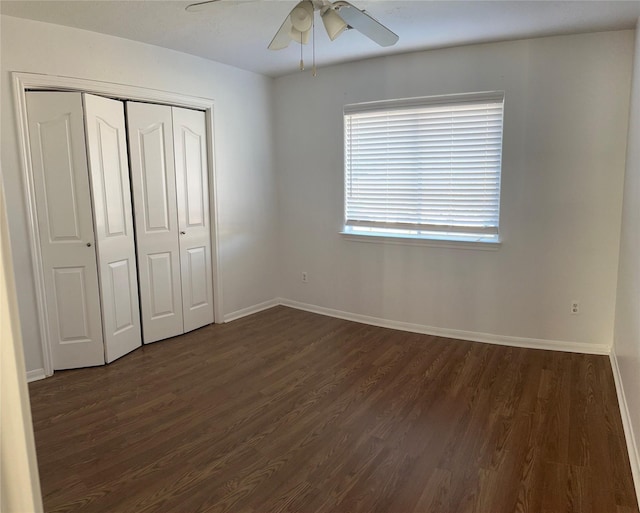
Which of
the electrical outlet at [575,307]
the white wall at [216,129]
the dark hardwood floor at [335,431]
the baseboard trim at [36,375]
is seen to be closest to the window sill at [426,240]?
the electrical outlet at [575,307]

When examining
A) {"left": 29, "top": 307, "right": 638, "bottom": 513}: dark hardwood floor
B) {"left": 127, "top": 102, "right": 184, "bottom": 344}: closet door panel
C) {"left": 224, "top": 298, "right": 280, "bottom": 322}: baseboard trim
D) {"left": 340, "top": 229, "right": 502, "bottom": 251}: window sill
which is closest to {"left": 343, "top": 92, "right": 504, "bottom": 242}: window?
{"left": 340, "top": 229, "right": 502, "bottom": 251}: window sill

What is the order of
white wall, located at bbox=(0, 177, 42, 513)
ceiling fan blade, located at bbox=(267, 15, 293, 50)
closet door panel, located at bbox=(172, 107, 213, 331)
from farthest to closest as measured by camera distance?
closet door panel, located at bbox=(172, 107, 213, 331) < ceiling fan blade, located at bbox=(267, 15, 293, 50) < white wall, located at bbox=(0, 177, 42, 513)

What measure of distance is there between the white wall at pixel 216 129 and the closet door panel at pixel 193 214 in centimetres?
18

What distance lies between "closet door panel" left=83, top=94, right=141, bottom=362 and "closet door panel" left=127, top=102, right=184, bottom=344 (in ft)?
0.29

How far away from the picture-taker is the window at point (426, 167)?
12.8 feet

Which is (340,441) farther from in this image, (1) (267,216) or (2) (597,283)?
(1) (267,216)

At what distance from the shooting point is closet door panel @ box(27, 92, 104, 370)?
327 cm

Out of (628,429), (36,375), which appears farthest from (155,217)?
(628,429)

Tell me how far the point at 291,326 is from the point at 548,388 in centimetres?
241

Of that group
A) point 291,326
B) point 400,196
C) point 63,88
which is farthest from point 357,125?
point 63,88

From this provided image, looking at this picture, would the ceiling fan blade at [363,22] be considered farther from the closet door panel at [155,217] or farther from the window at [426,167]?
the closet door panel at [155,217]

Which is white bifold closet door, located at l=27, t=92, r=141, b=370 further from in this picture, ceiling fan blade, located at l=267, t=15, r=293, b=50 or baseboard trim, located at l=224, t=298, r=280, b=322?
ceiling fan blade, located at l=267, t=15, r=293, b=50

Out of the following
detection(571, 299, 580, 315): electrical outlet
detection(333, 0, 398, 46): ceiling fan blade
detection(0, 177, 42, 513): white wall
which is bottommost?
detection(571, 299, 580, 315): electrical outlet

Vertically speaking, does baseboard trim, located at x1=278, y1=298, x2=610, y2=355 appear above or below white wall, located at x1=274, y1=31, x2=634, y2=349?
below
